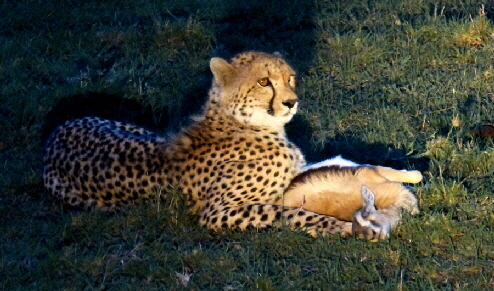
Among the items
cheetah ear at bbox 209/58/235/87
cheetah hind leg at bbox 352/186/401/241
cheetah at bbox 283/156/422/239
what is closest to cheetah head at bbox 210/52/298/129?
cheetah ear at bbox 209/58/235/87

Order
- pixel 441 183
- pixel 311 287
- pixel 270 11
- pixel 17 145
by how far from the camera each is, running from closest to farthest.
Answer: pixel 311 287 → pixel 441 183 → pixel 17 145 → pixel 270 11

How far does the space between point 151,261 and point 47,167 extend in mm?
1255

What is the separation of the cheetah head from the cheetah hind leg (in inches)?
29.6

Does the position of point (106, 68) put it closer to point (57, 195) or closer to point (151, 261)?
point (57, 195)

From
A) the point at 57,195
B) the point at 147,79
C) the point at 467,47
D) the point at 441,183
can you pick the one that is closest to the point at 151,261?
the point at 57,195

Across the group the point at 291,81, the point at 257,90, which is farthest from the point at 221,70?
the point at 291,81

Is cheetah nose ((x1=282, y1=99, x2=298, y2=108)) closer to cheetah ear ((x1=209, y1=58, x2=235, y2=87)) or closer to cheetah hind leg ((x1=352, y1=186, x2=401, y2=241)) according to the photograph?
cheetah ear ((x1=209, y1=58, x2=235, y2=87))

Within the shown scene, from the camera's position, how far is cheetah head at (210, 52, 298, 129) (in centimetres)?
418

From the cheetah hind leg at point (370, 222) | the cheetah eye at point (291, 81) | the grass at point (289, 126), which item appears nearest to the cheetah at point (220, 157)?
the cheetah eye at point (291, 81)

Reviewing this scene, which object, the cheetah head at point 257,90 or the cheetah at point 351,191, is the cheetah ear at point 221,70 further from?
the cheetah at point 351,191

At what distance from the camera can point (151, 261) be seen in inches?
141

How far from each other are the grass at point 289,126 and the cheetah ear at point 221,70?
2.14ft

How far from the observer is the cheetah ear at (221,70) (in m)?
4.23

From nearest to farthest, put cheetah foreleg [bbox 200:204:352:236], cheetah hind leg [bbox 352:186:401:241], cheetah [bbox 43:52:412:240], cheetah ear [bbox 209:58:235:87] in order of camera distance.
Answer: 1. cheetah hind leg [bbox 352:186:401:241]
2. cheetah foreleg [bbox 200:204:352:236]
3. cheetah [bbox 43:52:412:240]
4. cheetah ear [bbox 209:58:235:87]
